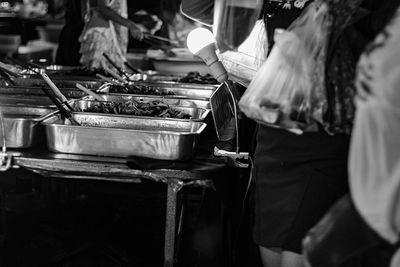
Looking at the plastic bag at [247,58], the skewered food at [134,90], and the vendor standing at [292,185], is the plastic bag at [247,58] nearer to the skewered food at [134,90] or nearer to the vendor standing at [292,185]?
the vendor standing at [292,185]

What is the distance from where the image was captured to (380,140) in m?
1.30

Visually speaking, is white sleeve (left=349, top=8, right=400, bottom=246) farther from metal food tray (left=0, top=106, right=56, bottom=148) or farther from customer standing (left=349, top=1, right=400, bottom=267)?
metal food tray (left=0, top=106, right=56, bottom=148)

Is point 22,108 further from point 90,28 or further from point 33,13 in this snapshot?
point 33,13

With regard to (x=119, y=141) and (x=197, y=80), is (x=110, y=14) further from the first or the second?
(x=119, y=141)

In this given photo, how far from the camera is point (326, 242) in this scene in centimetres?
162

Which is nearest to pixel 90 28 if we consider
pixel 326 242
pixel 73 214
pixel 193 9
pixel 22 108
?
pixel 73 214

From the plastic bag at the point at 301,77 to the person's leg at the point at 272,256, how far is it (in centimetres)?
57

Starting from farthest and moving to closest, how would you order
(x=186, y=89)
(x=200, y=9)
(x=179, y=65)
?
1. (x=179, y=65)
2. (x=186, y=89)
3. (x=200, y=9)

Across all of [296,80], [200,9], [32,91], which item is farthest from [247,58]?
[32,91]

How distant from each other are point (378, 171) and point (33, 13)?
975cm

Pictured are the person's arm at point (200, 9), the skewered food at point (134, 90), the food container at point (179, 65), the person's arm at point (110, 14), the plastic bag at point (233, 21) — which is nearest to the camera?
the plastic bag at point (233, 21)

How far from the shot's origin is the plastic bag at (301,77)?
5.62ft

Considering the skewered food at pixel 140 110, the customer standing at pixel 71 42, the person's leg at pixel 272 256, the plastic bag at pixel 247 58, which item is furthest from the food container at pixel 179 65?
the person's leg at pixel 272 256

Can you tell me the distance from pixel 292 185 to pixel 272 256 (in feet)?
1.13
